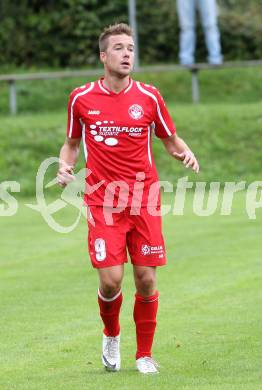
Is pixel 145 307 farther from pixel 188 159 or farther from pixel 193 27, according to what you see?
pixel 193 27

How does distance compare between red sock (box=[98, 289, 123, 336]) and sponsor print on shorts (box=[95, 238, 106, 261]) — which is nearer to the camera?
sponsor print on shorts (box=[95, 238, 106, 261])

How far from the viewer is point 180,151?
919cm

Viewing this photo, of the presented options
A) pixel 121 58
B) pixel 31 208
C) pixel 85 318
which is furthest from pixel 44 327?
pixel 31 208

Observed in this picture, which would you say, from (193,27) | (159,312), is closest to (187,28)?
(193,27)

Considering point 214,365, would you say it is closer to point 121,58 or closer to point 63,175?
point 63,175

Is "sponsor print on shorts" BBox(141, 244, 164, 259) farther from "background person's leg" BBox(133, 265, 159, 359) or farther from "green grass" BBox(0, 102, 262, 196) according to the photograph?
"green grass" BBox(0, 102, 262, 196)

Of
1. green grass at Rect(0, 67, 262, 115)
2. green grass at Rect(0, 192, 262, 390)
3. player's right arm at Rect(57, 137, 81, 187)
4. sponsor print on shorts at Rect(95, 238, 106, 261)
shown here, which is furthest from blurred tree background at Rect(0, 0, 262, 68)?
sponsor print on shorts at Rect(95, 238, 106, 261)

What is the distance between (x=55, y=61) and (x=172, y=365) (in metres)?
20.9

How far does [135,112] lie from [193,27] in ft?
57.8

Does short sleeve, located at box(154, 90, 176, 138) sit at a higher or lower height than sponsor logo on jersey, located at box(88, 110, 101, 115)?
lower

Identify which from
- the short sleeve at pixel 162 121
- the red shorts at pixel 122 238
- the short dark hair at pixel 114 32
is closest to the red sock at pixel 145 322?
the red shorts at pixel 122 238

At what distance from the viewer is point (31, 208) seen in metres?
20.5

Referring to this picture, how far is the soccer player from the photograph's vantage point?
8.74 metres

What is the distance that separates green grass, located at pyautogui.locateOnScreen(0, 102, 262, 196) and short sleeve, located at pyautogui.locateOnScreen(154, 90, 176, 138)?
13.3 metres
